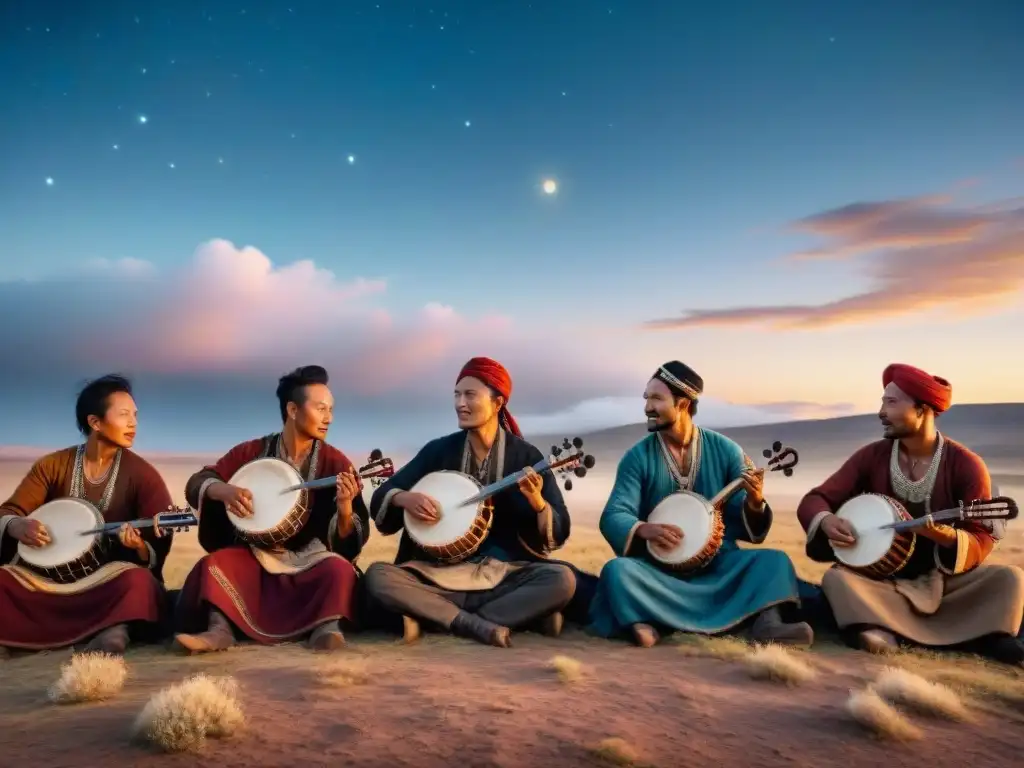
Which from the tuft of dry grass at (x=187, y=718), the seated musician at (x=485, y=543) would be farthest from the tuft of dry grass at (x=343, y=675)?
the seated musician at (x=485, y=543)

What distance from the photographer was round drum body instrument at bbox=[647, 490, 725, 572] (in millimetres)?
6559

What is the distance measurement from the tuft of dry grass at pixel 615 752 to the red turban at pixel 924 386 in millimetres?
3718

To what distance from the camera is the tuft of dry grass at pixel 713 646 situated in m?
5.84

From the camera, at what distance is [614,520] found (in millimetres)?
6859

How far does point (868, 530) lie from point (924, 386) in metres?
1.05

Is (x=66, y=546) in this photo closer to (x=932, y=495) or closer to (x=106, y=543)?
(x=106, y=543)

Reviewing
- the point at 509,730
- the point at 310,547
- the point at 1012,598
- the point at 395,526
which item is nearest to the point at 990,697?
the point at 1012,598

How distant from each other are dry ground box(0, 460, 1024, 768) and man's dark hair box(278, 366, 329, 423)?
1.73m

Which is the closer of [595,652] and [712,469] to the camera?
[595,652]

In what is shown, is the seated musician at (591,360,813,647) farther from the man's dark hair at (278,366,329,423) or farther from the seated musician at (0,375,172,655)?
the seated musician at (0,375,172,655)

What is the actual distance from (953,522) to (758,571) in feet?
4.26

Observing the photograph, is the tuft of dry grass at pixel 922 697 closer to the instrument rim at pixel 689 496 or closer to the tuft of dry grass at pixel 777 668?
the tuft of dry grass at pixel 777 668

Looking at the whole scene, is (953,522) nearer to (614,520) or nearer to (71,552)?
(614,520)

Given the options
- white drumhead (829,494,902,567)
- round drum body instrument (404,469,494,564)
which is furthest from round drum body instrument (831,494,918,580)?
round drum body instrument (404,469,494,564)
